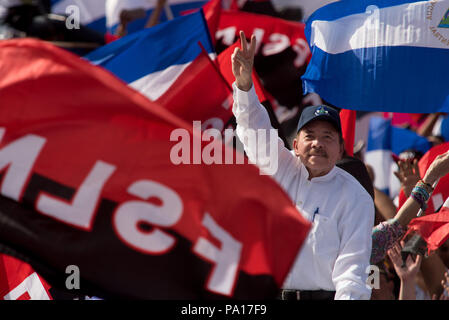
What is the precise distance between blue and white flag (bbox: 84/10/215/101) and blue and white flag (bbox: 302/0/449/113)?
1209 mm

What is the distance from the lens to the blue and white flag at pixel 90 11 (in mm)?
10906

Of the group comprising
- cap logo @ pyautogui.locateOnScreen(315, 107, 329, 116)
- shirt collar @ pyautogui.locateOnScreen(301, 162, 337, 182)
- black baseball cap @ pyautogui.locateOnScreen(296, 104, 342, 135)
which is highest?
cap logo @ pyautogui.locateOnScreen(315, 107, 329, 116)

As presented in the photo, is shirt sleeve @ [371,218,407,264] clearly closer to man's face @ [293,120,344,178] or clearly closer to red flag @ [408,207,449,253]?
red flag @ [408,207,449,253]

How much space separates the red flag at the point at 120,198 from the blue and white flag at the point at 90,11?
24.8 feet

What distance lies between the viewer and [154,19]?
905cm

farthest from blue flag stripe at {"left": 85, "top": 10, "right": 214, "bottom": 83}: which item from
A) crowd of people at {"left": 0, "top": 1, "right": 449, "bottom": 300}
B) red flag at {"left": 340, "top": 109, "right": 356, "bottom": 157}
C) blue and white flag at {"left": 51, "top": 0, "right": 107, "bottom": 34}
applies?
blue and white flag at {"left": 51, "top": 0, "right": 107, "bottom": 34}

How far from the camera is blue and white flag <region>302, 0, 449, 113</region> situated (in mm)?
5395

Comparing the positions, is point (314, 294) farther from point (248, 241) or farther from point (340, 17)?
point (340, 17)

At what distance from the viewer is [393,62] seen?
17.8 ft

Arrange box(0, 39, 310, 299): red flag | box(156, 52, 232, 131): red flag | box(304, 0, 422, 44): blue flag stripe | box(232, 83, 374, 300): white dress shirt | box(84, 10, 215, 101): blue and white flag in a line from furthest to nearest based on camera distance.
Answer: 1. box(84, 10, 215, 101): blue and white flag
2. box(156, 52, 232, 131): red flag
3. box(304, 0, 422, 44): blue flag stripe
4. box(232, 83, 374, 300): white dress shirt
5. box(0, 39, 310, 299): red flag

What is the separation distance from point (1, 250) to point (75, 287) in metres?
0.37

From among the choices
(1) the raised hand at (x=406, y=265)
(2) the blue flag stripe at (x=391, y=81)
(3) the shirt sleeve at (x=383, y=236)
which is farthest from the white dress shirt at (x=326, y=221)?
(1) the raised hand at (x=406, y=265)
